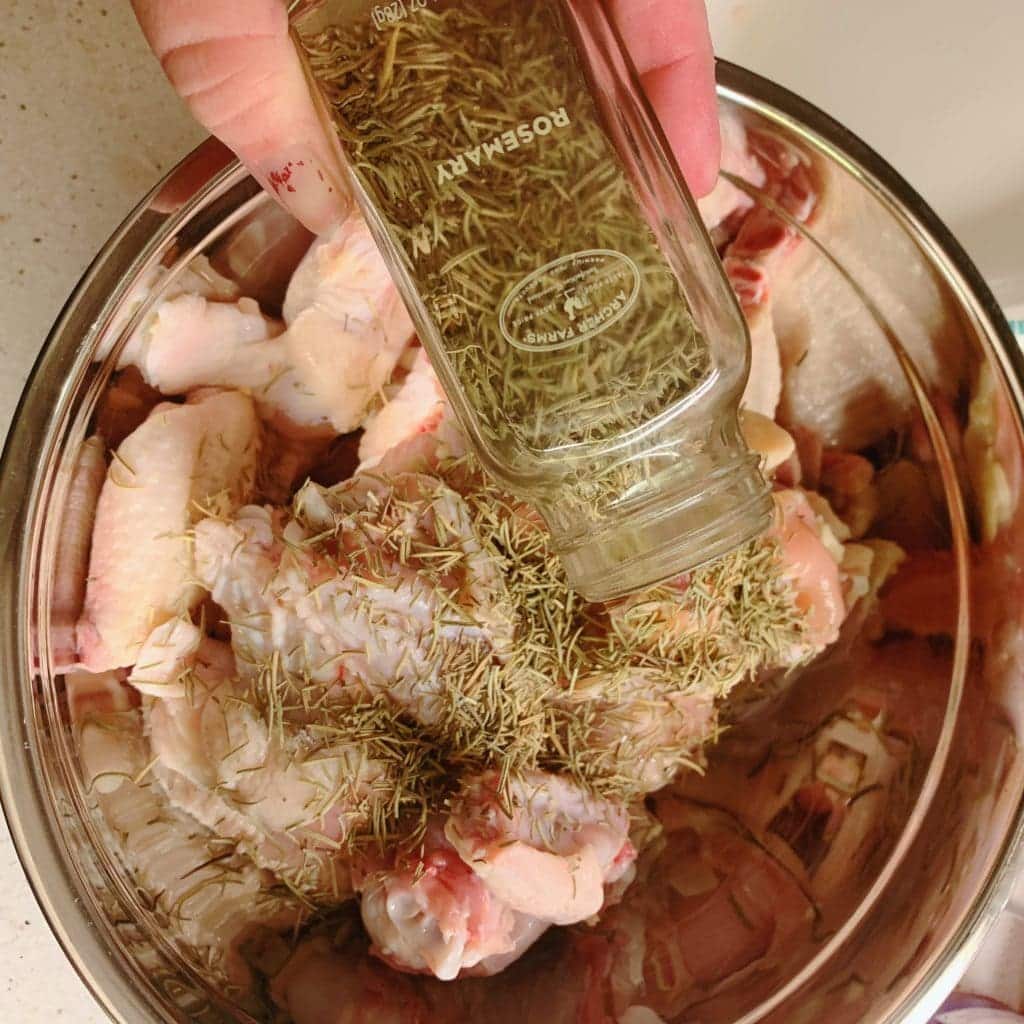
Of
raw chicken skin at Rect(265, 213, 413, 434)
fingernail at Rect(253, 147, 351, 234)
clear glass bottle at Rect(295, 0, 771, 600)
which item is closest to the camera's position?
clear glass bottle at Rect(295, 0, 771, 600)

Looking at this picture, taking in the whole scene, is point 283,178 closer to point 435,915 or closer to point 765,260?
point 765,260

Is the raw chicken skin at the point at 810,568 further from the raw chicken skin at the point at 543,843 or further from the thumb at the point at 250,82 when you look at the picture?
the thumb at the point at 250,82

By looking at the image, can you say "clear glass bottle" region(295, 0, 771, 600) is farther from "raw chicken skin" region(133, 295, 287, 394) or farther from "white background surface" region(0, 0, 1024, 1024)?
"white background surface" region(0, 0, 1024, 1024)

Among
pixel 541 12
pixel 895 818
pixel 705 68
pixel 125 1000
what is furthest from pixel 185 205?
pixel 895 818

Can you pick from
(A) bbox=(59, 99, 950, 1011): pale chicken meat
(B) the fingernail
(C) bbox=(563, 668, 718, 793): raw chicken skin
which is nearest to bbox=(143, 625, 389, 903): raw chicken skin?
(A) bbox=(59, 99, 950, 1011): pale chicken meat

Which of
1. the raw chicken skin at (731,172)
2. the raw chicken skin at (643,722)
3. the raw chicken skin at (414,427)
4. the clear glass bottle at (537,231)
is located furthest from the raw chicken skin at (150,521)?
the raw chicken skin at (731,172)

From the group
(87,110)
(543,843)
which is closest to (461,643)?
(543,843)

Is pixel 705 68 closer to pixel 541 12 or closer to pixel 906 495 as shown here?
pixel 541 12
